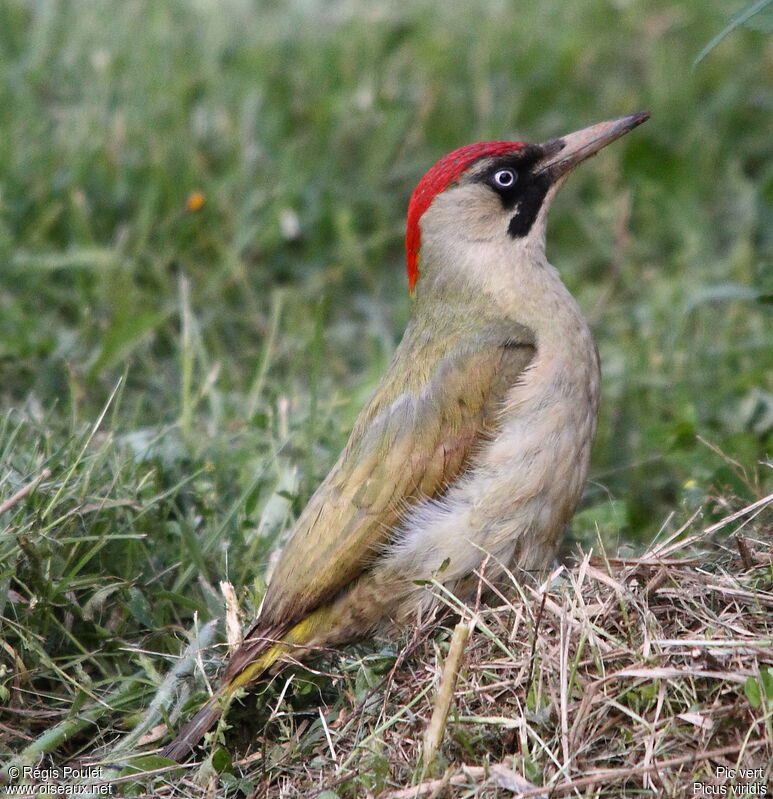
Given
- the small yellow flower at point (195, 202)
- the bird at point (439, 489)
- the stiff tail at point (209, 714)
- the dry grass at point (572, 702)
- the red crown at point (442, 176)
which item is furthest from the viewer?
the small yellow flower at point (195, 202)

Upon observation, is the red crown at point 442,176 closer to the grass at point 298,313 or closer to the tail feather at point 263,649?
the grass at point 298,313

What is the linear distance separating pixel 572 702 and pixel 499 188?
178 centimetres

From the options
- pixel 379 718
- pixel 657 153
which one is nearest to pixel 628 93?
pixel 657 153

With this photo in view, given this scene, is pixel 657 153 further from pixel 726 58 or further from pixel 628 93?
pixel 726 58

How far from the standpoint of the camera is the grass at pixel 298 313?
123 inches

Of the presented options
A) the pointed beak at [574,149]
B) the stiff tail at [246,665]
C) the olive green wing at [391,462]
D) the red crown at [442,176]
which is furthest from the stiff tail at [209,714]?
the pointed beak at [574,149]

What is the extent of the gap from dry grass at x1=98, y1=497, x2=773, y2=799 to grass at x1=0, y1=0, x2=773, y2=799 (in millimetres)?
14

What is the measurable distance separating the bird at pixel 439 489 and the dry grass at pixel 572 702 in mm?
152

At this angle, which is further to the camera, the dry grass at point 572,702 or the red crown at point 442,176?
the red crown at point 442,176

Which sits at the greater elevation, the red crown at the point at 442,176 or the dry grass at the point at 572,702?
the red crown at the point at 442,176

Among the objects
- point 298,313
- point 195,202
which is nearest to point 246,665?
point 298,313

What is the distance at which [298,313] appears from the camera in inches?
211

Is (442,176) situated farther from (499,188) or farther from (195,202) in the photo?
(195,202)

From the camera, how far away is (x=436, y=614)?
130 inches
